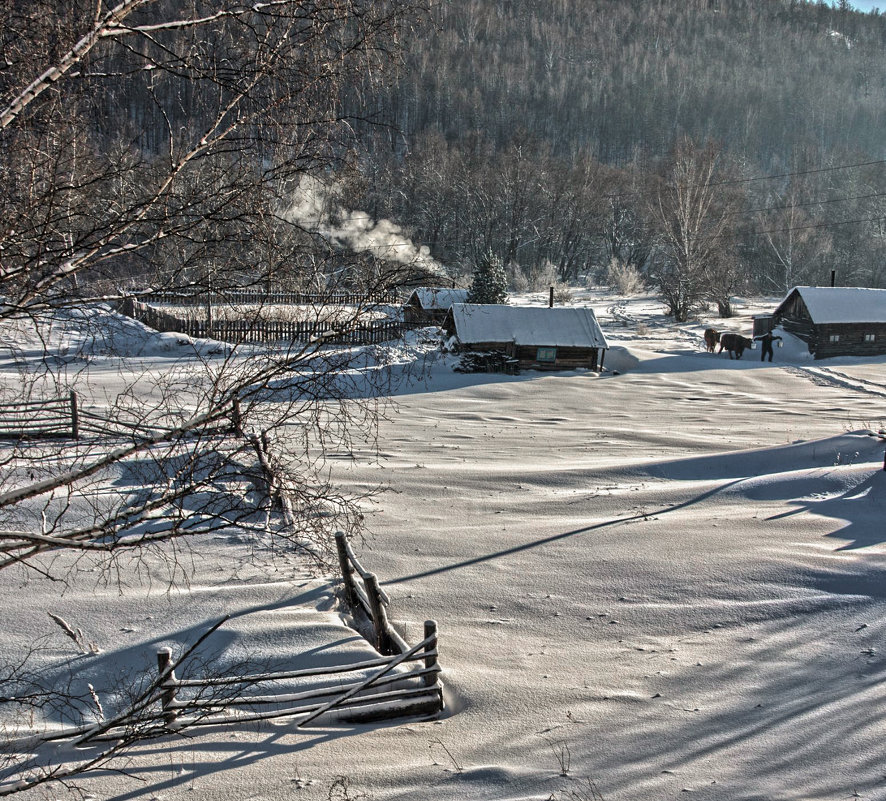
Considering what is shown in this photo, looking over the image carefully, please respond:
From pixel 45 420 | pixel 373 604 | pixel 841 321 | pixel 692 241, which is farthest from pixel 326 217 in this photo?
pixel 692 241

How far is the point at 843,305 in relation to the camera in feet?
124

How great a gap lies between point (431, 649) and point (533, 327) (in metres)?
26.3

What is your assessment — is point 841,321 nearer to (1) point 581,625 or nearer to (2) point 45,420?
(1) point 581,625

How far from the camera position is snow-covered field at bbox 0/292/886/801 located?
546cm

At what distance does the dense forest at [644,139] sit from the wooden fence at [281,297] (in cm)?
73

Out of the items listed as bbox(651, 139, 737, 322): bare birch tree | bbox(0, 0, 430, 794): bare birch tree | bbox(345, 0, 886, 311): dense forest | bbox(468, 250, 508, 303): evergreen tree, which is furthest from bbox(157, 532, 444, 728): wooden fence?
bbox(651, 139, 737, 322): bare birch tree

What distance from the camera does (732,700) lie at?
679cm

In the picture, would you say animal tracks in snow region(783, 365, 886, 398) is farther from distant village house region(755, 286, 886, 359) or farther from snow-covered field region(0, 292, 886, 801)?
snow-covered field region(0, 292, 886, 801)

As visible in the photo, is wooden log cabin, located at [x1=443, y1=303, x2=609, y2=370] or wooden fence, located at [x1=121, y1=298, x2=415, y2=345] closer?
wooden fence, located at [x1=121, y1=298, x2=415, y2=345]

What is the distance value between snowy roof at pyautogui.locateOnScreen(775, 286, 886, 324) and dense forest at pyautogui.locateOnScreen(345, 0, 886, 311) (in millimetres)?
12887

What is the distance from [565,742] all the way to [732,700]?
182 centimetres

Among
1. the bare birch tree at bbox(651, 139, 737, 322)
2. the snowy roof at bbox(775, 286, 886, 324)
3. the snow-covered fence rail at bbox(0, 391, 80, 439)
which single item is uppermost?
the bare birch tree at bbox(651, 139, 737, 322)

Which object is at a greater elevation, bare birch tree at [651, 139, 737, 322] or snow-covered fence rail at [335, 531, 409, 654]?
bare birch tree at [651, 139, 737, 322]

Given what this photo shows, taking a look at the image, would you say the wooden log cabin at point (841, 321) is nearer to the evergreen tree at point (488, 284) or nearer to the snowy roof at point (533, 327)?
the snowy roof at point (533, 327)
